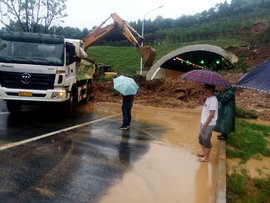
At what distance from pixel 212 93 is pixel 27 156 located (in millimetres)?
3994

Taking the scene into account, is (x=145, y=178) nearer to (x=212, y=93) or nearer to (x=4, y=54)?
(x=212, y=93)

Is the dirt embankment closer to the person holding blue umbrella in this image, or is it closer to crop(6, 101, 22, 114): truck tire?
crop(6, 101, 22, 114): truck tire

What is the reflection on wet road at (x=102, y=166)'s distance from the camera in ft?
13.1

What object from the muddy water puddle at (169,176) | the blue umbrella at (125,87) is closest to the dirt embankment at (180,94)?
the blue umbrella at (125,87)

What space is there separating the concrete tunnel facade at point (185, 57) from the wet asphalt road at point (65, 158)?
1520cm

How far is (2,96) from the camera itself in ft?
27.5

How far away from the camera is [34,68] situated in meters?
8.44

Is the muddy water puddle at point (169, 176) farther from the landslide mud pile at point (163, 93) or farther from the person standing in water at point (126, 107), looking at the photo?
the landslide mud pile at point (163, 93)

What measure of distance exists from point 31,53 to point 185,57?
2298 cm

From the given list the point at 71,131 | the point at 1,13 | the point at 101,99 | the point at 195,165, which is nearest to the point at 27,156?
the point at 71,131

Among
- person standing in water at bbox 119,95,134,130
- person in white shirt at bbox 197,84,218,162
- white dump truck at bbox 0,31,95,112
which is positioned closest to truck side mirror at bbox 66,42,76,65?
white dump truck at bbox 0,31,95,112

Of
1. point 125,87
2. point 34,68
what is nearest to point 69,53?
point 34,68

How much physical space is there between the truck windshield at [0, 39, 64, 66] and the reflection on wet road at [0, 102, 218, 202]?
6.59ft

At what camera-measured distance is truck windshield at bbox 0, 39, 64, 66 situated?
845cm
